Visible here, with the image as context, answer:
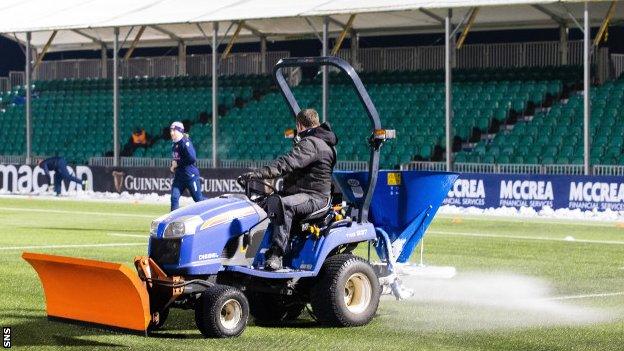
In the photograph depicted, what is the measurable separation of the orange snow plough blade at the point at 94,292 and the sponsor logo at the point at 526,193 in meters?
19.8

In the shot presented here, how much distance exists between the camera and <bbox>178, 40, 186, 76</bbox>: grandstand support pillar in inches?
1949

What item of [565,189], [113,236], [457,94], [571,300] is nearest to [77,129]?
[457,94]

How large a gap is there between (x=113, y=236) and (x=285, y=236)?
11.9 meters

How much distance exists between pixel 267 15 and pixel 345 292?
2415cm

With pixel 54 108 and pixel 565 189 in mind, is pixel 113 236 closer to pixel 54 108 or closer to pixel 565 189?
pixel 565 189

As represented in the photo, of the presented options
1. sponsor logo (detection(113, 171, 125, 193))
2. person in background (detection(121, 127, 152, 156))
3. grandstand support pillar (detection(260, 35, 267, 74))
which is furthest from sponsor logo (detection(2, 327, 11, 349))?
grandstand support pillar (detection(260, 35, 267, 74))

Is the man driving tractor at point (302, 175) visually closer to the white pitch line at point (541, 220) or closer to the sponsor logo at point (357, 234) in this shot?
the sponsor logo at point (357, 234)

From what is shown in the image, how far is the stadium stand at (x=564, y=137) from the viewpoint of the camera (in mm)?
32281

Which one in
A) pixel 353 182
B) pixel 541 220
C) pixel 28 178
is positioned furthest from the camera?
pixel 28 178

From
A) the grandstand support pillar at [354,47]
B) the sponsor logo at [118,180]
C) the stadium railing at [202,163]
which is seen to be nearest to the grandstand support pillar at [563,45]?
the grandstand support pillar at [354,47]

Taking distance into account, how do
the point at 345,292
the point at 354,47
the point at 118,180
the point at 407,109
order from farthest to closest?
the point at 354,47 < the point at 407,109 < the point at 118,180 < the point at 345,292

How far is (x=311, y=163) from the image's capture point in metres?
11.8

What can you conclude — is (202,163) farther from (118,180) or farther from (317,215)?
(317,215)

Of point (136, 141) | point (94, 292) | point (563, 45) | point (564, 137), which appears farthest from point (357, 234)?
point (136, 141)
